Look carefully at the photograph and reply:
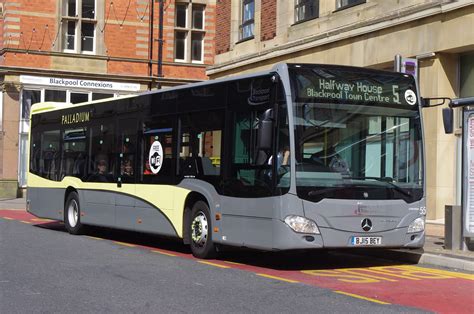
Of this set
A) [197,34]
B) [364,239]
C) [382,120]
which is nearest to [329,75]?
→ [382,120]

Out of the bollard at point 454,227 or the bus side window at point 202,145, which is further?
the bollard at point 454,227

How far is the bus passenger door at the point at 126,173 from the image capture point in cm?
1344

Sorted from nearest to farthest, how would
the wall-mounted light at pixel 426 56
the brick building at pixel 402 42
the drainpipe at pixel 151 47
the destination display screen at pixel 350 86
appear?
the destination display screen at pixel 350 86 → the brick building at pixel 402 42 → the wall-mounted light at pixel 426 56 → the drainpipe at pixel 151 47

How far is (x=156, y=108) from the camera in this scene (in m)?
12.8

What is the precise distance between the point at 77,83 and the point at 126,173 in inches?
807

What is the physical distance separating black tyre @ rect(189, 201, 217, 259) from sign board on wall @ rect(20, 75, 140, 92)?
22.8 meters

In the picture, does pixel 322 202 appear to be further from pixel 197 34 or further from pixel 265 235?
pixel 197 34

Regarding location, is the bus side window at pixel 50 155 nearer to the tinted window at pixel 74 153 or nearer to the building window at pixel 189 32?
the tinted window at pixel 74 153

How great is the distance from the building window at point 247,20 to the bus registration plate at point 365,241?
44.5 feet

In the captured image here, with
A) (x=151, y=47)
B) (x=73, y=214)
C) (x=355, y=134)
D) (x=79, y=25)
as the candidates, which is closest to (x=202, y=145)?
(x=355, y=134)

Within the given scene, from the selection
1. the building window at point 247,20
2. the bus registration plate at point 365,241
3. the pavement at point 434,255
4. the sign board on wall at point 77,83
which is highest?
the building window at point 247,20

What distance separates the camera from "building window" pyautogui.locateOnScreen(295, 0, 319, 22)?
1949cm

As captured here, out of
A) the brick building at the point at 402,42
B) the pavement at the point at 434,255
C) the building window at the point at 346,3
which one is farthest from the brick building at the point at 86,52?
the pavement at the point at 434,255

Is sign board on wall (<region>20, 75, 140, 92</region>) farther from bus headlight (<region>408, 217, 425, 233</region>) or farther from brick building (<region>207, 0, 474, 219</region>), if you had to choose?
bus headlight (<region>408, 217, 425, 233</region>)
